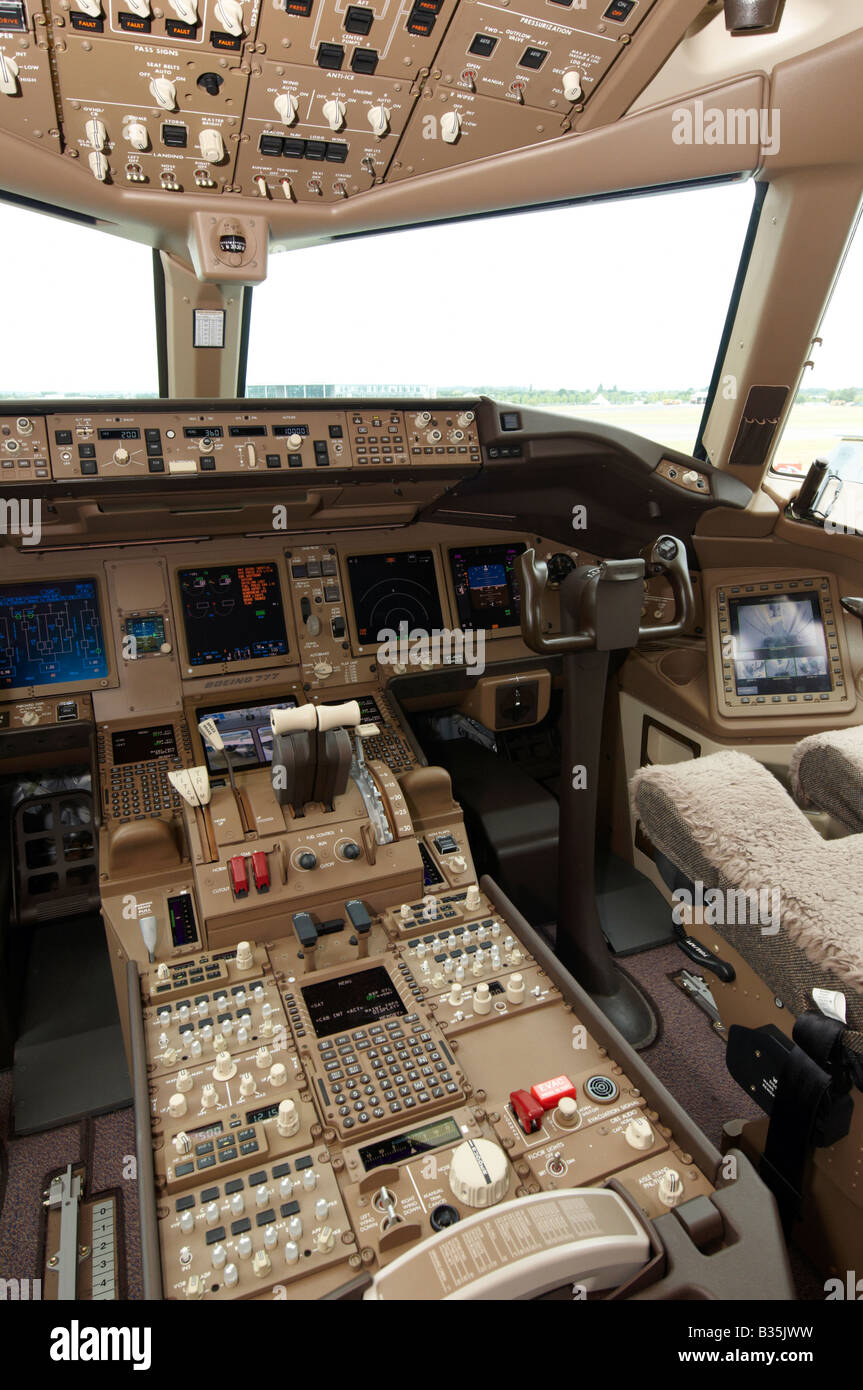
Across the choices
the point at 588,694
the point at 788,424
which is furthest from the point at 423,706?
the point at 788,424

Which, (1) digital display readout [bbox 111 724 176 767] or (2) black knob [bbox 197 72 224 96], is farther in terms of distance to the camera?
(1) digital display readout [bbox 111 724 176 767]

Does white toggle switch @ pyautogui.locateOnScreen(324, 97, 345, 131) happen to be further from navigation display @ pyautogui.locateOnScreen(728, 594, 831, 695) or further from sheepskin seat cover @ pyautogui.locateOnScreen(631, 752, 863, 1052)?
navigation display @ pyautogui.locateOnScreen(728, 594, 831, 695)

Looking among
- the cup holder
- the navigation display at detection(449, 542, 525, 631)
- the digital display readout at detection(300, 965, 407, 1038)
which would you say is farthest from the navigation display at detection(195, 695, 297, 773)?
the cup holder

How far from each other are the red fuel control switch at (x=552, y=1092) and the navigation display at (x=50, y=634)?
1.81 metres

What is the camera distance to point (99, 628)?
98.3 inches

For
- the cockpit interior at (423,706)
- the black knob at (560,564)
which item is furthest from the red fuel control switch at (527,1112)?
the black knob at (560,564)

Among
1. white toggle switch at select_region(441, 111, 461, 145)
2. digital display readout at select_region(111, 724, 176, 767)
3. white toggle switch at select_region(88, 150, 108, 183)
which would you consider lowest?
digital display readout at select_region(111, 724, 176, 767)

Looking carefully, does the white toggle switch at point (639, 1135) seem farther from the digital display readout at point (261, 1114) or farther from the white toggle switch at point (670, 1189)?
the digital display readout at point (261, 1114)

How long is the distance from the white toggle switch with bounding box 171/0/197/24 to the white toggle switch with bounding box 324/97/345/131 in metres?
0.35

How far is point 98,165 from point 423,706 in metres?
2.01

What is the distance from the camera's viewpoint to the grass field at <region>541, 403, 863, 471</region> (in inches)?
112

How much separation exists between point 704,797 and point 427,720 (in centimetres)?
210

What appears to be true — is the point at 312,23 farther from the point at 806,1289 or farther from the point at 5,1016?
the point at 806,1289
